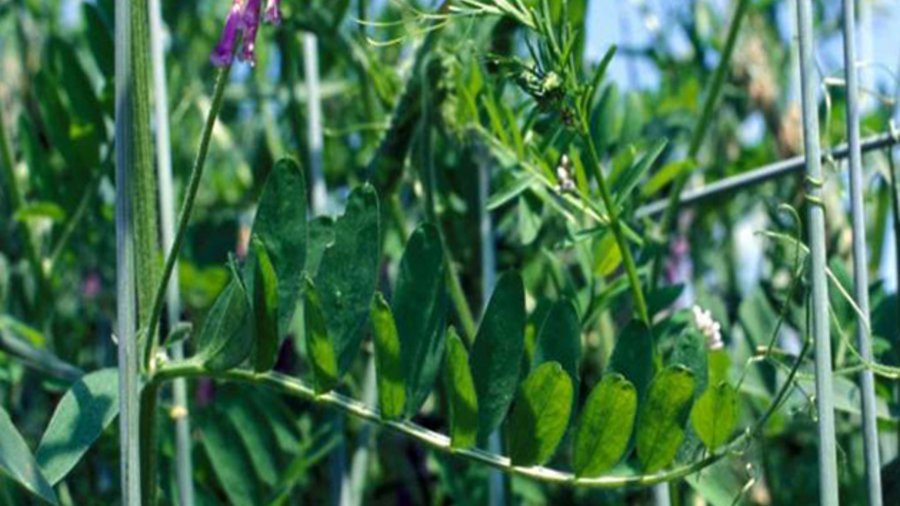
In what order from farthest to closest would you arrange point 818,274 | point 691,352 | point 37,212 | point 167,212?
point 37,212 < point 167,212 < point 691,352 < point 818,274

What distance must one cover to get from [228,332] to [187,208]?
51mm

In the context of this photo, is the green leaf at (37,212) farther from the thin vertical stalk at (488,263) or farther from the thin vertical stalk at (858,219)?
the thin vertical stalk at (858,219)

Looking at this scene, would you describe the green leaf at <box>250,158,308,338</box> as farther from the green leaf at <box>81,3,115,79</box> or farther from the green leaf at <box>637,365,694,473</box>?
the green leaf at <box>81,3,115,79</box>

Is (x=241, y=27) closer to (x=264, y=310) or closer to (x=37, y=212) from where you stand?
(x=264, y=310)

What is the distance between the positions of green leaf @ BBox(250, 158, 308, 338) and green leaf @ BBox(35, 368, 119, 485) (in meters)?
0.06

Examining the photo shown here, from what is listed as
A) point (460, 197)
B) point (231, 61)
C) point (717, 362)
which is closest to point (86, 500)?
point (460, 197)

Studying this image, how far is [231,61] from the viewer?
0.55 metres

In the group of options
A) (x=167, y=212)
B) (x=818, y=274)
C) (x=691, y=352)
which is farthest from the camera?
(x=167, y=212)

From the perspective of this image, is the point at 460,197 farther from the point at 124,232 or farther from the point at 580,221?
the point at 124,232

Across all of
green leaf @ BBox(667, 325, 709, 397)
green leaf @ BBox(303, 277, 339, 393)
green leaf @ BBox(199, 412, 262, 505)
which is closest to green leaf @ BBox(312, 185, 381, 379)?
green leaf @ BBox(303, 277, 339, 393)

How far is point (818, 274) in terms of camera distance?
1.75 feet

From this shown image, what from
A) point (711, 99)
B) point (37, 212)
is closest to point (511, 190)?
point (711, 99)

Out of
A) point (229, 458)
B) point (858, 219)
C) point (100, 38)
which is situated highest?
point (100, 38)

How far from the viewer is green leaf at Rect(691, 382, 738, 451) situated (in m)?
0.60
